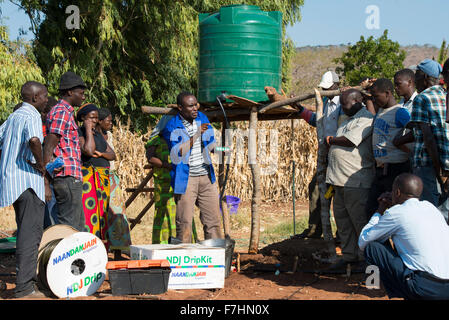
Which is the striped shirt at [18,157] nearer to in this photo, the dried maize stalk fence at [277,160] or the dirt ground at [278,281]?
the dirt ground at [278,281]

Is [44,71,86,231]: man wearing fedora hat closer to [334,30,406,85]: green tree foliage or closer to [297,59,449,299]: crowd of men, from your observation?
[297,59,449,299]: crowd of men

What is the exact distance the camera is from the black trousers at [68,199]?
6062 mm

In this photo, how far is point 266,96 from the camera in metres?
7.15

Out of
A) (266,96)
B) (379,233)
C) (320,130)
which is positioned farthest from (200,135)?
(379,233)

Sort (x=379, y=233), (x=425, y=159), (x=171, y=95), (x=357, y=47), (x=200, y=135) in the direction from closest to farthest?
1. (x=379, y=233)
2. (x=425, y=159)
3. (x=200, y=135)
4. (x=171, y=95)
5. (x=357, y=47)

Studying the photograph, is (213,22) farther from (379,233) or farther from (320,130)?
(379,233)

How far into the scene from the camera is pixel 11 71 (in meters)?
11.9

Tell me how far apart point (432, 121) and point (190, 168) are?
2.81 metres

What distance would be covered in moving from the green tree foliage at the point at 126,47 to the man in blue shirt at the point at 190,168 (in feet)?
26.7

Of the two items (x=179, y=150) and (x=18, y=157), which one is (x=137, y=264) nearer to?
(x=18, y=157)

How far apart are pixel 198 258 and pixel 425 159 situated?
2427mm

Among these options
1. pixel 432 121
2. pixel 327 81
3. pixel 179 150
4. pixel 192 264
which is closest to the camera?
pixel 432 121

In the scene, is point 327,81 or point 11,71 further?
point 11,71

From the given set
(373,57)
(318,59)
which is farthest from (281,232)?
(318,59)
